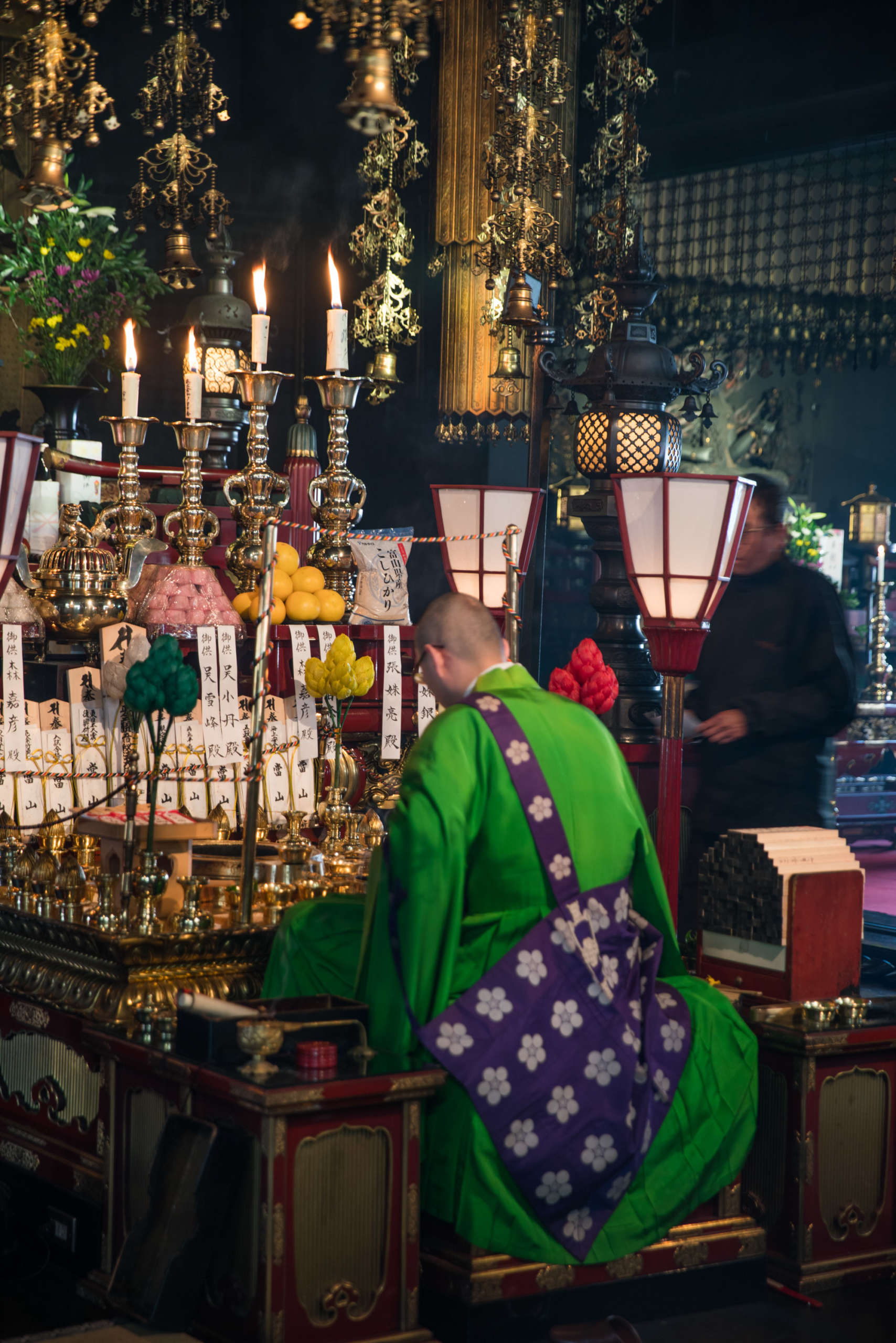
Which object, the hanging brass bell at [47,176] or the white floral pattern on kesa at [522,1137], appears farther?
the hanging brass bell at [47,176]

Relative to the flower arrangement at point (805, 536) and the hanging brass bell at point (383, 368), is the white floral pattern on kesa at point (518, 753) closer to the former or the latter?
the hanging brass bell at point (383, 368)

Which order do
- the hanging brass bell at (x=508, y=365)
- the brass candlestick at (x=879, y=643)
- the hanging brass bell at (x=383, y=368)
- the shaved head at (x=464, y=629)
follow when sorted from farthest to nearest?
1. the brass candlestick at (x=879, y=643)
2. the hanging brass bell at (x=383, y=368)
3. the hanging brass bell at (x=508, y=365)
4. the shaved head at (x=464, y=629)

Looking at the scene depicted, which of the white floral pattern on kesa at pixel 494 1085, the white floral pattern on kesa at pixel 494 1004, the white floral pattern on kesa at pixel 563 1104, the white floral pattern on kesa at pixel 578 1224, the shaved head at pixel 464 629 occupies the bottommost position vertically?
the white floral pattern on kesa at pixel 578 1224

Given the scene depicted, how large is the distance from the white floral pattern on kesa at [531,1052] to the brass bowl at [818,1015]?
0.58m

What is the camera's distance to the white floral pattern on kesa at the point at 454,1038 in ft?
8.50

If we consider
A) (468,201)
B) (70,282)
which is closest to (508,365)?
(468,201)

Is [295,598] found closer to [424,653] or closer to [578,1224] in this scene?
[424,653]

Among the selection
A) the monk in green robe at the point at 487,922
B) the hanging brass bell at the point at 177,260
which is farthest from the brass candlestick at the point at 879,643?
the monk in green robe at the point at 487,922

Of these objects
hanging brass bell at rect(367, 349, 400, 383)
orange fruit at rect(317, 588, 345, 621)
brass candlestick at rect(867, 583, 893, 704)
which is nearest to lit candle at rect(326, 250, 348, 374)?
orange fruit at rect(317, 588, 345, 621)

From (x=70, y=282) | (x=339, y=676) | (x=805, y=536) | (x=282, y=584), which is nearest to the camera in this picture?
(x=339, y=676)

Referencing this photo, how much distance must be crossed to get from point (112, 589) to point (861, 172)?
4128 millimetres

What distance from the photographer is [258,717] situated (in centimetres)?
292

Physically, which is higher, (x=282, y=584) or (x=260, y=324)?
(x=260, y=324)

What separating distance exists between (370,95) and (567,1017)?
2.32 meters
